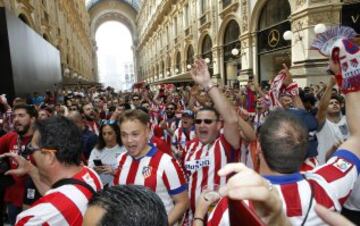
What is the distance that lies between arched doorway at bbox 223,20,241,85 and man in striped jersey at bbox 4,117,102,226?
58.0 feet

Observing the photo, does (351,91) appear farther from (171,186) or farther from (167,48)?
(167,48)

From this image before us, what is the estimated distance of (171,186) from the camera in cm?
276

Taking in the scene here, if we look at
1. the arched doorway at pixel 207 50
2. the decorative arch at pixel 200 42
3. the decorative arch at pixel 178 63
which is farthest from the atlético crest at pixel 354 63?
the decorative arch at pixel 178 63

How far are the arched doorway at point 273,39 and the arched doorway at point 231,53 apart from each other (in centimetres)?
256

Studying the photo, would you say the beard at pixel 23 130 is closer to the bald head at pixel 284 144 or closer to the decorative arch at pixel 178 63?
the bald head at pixel 284 144

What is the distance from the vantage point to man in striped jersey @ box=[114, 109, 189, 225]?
109 inches

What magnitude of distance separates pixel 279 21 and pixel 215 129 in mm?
12818

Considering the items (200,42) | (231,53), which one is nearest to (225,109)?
(231,53)

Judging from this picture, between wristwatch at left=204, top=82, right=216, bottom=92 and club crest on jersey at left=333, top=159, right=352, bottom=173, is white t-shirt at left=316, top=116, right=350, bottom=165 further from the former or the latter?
club crest on jersey at left=333, top=159, right=352, bottom=173

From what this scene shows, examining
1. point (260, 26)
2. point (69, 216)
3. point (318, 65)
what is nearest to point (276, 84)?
point (69, 216)

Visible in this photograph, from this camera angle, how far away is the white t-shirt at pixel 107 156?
412 centimetres

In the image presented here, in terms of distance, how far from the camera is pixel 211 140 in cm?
347

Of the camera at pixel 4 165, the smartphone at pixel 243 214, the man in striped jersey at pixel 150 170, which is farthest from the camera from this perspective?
the camera at pixel 4 165

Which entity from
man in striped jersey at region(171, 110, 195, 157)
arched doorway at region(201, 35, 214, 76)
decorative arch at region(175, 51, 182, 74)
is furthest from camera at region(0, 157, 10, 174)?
decorative arch at region(175, 51, 182, 74)
